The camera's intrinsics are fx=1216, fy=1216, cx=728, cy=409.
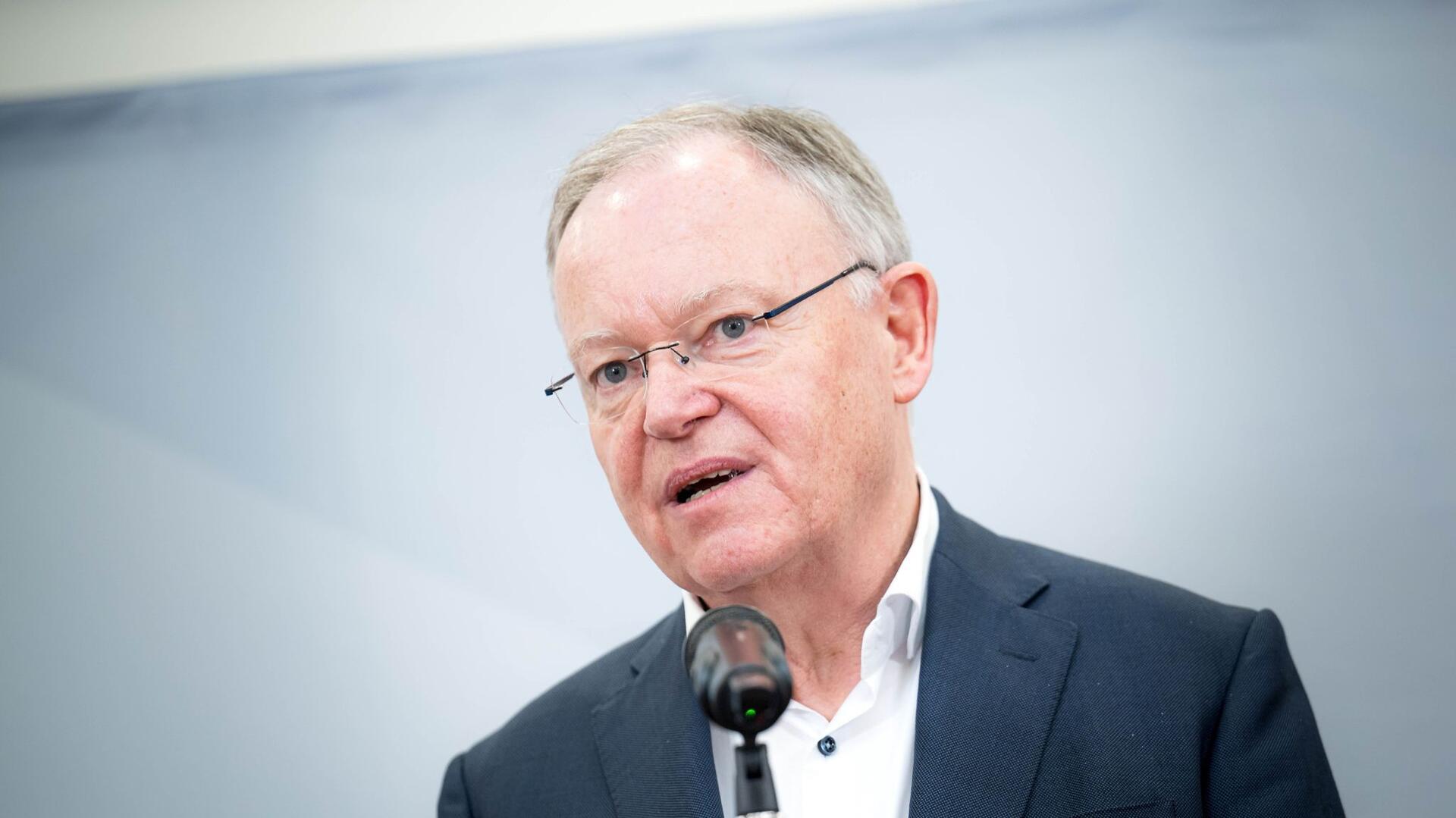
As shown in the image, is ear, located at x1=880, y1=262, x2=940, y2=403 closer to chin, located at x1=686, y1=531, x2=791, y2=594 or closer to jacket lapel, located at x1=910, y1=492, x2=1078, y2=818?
jacket lapel, located at x1=910, y1=492, x2=1078, y2=818

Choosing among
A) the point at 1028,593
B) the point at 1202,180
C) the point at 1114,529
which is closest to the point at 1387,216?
the point at 1202,180

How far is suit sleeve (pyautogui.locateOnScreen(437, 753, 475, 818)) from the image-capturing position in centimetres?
235

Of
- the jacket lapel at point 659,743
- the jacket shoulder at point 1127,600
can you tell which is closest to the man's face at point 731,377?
the jacket lapel at point 659,743

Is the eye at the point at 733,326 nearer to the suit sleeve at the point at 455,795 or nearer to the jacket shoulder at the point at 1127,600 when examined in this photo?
→ the jacket shoulder at the point at 1127,600

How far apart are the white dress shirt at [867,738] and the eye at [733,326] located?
0.51 m

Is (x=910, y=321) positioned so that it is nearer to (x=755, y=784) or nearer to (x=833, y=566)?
(x=833, y=566)

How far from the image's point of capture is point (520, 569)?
287cm

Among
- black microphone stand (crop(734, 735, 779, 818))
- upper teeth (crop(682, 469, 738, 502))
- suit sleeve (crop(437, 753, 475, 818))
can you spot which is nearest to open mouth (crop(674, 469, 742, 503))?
upper teeth (crop(682, 469, 738, 502))

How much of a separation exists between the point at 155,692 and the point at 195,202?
3.89ft

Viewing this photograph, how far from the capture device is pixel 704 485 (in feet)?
6.52

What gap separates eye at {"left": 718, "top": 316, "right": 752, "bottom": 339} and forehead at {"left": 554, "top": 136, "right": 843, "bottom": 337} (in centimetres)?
4

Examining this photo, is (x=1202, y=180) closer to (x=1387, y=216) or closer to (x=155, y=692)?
(x=1387, y=216)

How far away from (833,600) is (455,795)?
2.89 feet

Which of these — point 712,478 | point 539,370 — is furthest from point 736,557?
point 539,370
